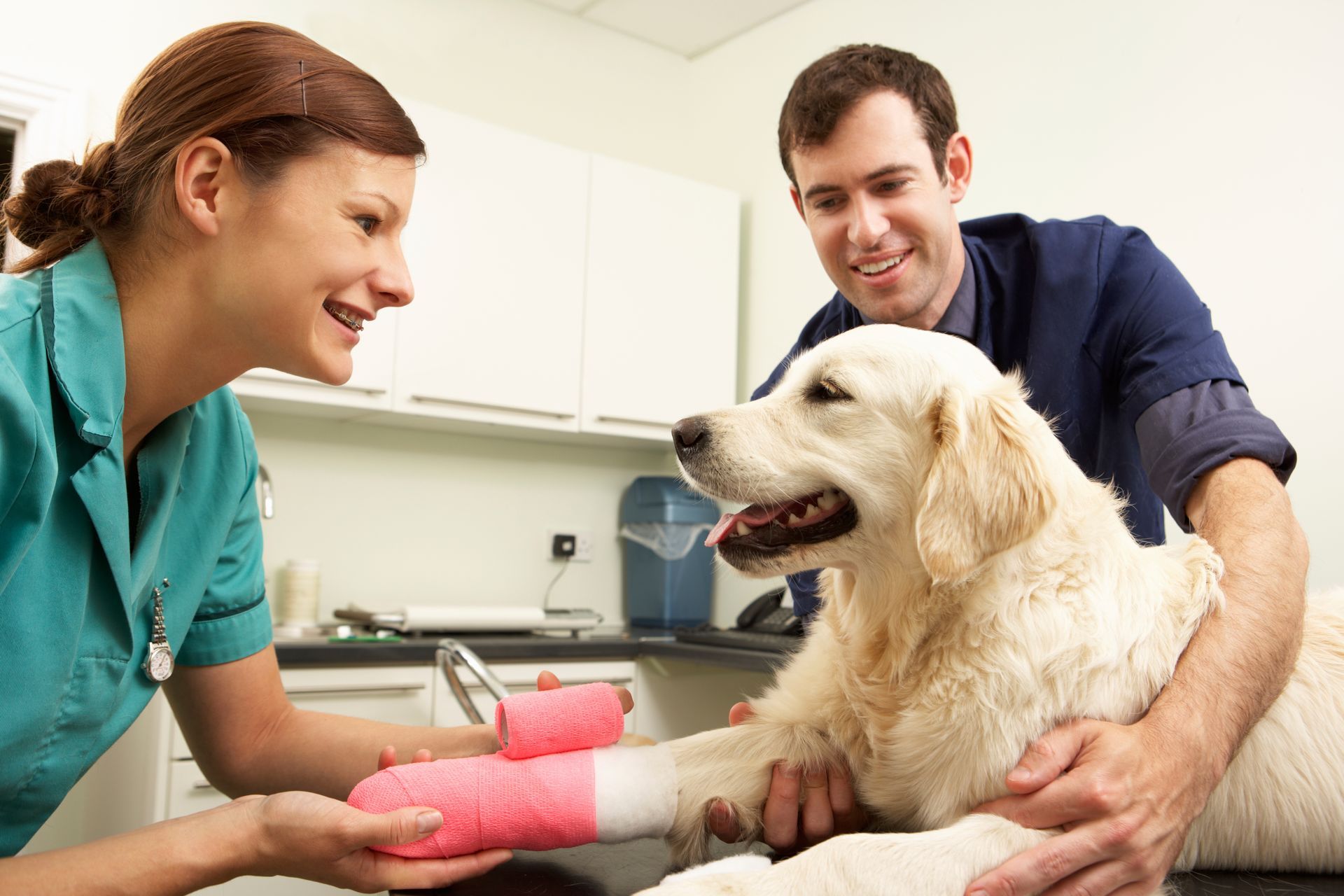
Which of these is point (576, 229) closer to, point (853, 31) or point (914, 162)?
point (853, 31)

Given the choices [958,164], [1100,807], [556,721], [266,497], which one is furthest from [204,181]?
[266,497]

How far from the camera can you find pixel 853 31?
341 cm

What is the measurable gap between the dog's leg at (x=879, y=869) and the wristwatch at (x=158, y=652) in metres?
0.61

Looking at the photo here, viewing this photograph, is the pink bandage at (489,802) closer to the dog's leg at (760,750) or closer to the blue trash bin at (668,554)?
the dog's leg at (760,750)

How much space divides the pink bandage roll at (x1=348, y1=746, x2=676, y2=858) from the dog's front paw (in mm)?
87

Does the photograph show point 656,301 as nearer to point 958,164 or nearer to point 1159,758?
point 958,164

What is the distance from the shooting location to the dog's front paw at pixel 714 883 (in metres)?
0.73

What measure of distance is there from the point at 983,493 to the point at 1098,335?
622 mm

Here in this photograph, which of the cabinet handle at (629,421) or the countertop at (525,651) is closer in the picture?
the countertop at (525,651)

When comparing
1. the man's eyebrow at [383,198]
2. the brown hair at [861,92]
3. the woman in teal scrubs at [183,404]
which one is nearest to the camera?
the woman in teal scrubs at [183,404]

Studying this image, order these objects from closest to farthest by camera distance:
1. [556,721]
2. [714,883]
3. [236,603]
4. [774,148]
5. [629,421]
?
[714,883], [556,721], [236,603], [629,421], [774,148]

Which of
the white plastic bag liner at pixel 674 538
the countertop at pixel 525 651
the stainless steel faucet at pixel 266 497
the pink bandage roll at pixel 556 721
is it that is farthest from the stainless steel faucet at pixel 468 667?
the pink bandage roll at pixel 556 721

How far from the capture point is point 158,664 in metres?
1.05

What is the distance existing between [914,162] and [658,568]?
2150 millimetres
